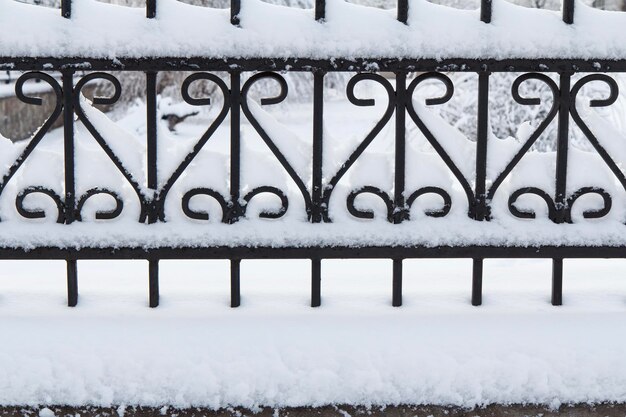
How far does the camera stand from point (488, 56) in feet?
6.06

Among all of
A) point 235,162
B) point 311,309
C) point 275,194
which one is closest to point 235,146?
point 235,162

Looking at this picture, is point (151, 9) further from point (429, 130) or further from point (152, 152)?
point (429, 130)

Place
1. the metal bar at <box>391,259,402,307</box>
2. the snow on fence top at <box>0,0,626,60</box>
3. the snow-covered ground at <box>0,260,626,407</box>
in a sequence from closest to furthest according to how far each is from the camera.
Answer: the snow-covered ground at <box>0,260,626,407</box> < the snow on fence top at <box>0,0,626,60</box> < the metal bar at <box>391,259,402,307</box>

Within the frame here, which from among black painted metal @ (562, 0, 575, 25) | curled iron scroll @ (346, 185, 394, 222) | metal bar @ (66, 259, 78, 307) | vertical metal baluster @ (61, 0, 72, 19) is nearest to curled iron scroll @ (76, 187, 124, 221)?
metal bar @ (66, 259, 78, 307)

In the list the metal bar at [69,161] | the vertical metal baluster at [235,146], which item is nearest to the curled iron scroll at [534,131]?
the vertical metal baluster at [235,146]

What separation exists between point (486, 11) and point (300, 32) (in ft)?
1.31

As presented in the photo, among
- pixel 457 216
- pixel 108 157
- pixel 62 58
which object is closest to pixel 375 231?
pixel 457 216

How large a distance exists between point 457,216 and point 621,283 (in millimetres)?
560

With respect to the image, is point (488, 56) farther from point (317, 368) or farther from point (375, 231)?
point (317, 368)

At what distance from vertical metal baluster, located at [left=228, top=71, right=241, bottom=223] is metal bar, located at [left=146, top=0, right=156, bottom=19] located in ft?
0.67

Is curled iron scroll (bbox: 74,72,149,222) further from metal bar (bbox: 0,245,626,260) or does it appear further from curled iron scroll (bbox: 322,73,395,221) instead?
curled iron scroll (bbox: 322,73,395,221)

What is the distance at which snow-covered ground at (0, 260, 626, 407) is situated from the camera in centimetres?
170

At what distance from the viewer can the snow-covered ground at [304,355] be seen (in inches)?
67.0

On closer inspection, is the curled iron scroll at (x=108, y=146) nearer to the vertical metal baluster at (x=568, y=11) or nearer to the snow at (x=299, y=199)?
the snow at (x=299, y=199)
